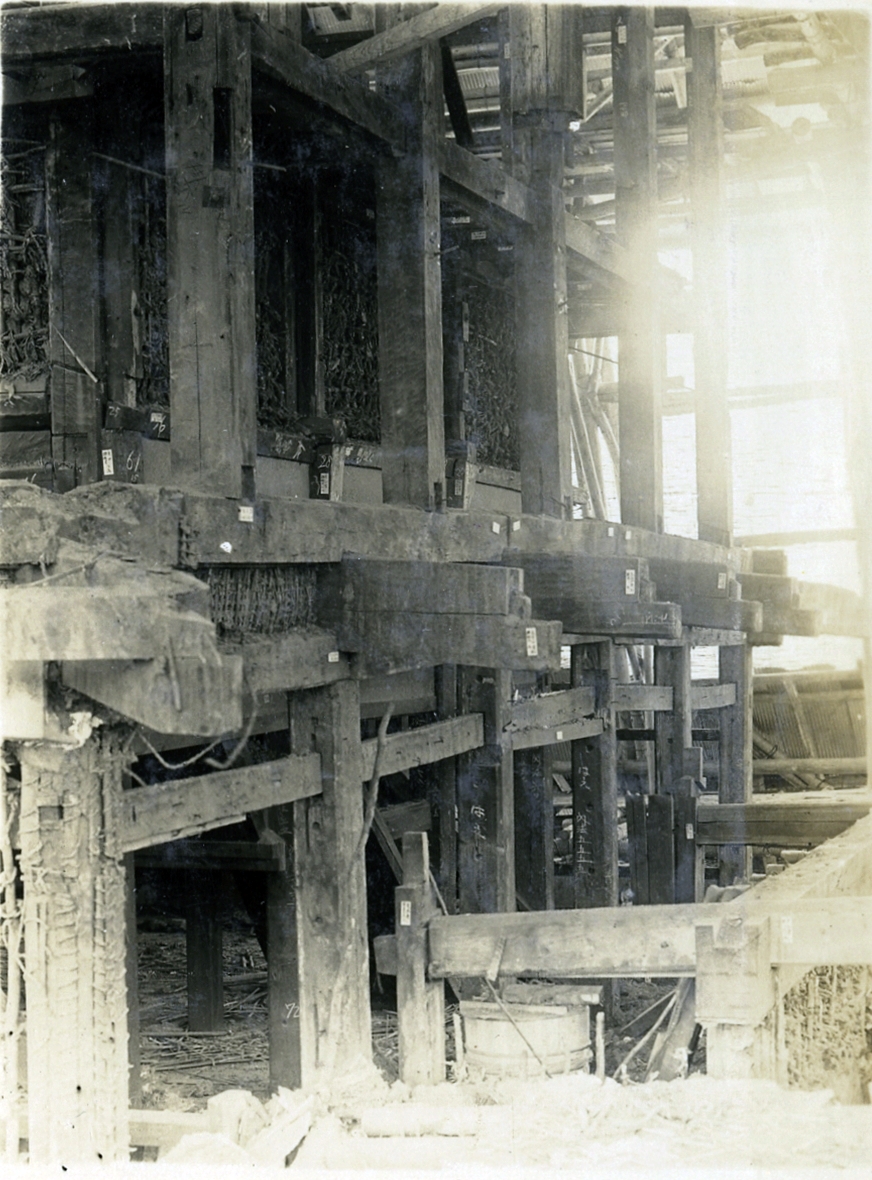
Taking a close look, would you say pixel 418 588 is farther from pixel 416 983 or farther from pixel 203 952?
pixel 203 952

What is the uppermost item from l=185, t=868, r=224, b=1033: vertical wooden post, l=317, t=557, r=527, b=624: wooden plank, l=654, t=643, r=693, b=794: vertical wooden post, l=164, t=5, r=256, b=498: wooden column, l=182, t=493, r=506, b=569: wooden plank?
l=164, t=5, r=256, b=498: wooden column

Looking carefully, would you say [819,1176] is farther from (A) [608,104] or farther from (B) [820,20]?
(A) [608,104]

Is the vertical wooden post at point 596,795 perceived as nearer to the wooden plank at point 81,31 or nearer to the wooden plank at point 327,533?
the wooden plank at point 327,533

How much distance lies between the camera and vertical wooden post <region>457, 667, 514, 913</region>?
834cm

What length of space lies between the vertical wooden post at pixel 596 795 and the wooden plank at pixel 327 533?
7.44ft

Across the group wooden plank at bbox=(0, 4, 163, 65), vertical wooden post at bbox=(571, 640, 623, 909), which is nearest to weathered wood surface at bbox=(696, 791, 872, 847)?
vertical wooden post at bbox=(571, 640, 623, 909)

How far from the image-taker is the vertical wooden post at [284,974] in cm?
664

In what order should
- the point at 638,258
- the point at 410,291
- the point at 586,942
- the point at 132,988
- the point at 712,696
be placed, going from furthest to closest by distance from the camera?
the point at 712,696
the point at 638,258
the point at 410,291
the point at 132,988
the point at 586,942

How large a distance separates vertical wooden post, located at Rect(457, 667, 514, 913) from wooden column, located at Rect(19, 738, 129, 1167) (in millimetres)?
3783

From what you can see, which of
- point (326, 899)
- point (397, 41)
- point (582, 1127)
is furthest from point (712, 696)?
point (582, 1127)

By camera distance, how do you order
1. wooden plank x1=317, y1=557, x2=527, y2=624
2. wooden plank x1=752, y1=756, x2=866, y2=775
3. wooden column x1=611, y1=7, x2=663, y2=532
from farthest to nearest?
wooden plank x1=752, y1=756, x2=866, y2=775, wooden column x1=611, y1=7, x2=663, y2=532, wooden plank x1=317, y1=557, x2=527, y2=624

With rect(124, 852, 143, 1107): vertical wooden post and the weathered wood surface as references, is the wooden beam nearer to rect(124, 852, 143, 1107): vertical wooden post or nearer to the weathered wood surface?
rect(124, 852, 143, 1107): vertical wooden post

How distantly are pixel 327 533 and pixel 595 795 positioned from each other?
4430mm

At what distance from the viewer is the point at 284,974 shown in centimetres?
668
